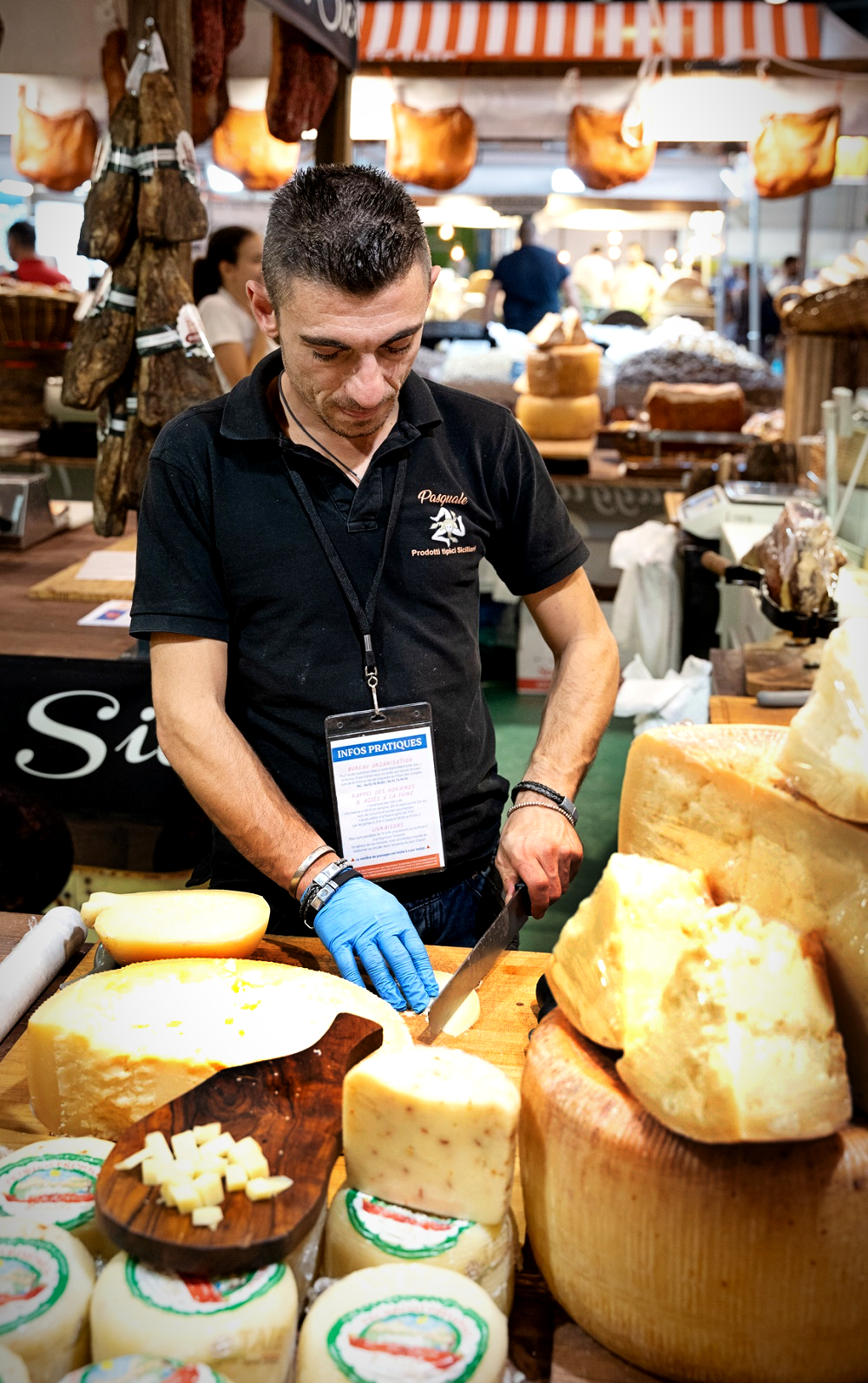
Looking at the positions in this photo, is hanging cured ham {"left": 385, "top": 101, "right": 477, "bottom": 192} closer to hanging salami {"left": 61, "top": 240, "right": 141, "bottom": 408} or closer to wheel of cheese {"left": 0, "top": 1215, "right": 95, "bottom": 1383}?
hanging salami {"left": 61, "top": 240, "right": 141, "bottom": 408}

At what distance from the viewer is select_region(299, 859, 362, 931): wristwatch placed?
153cm

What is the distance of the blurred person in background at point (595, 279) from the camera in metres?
12.4

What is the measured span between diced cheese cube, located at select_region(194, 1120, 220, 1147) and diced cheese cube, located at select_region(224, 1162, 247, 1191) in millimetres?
44

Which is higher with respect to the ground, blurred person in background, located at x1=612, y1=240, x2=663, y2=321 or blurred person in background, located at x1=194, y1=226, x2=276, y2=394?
blurred person in background, located at x1=612, y1=240, x2=663, y2=321

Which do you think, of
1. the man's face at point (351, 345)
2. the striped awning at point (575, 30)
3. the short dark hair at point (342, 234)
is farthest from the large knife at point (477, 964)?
the striped awning at point (575, 30)

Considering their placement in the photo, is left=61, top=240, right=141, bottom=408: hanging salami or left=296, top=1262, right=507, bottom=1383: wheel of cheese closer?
left=296, top=1262, right=507, bottom=1383: wheel of cheese

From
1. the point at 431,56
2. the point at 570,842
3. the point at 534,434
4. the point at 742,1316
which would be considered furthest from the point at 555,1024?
the point at 431,56

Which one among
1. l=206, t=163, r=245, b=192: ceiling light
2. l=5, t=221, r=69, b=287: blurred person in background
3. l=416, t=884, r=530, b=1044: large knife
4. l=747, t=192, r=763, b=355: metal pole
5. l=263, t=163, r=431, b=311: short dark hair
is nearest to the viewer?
l=416, t=884, r=530, b=1044: large knife

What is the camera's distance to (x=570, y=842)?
1.71m

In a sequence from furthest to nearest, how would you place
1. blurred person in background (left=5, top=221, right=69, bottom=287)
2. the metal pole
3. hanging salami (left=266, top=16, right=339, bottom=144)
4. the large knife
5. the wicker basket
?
the metal pole < blurred person in background (left=5, top=221, right=69, bottom=287) < the wicker basket < hanging salami (left=266, top=16, right=339, bottom=144) < the large knife

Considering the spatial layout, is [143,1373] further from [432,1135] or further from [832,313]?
[832,313]

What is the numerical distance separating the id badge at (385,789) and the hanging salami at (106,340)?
1.48 meters

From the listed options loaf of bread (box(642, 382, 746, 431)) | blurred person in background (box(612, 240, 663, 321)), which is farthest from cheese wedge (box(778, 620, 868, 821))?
blurred person in background (box(612, 240, 663, 321))

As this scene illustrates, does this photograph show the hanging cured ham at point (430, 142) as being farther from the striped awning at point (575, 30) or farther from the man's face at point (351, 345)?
the man's face at point (351, 345)
